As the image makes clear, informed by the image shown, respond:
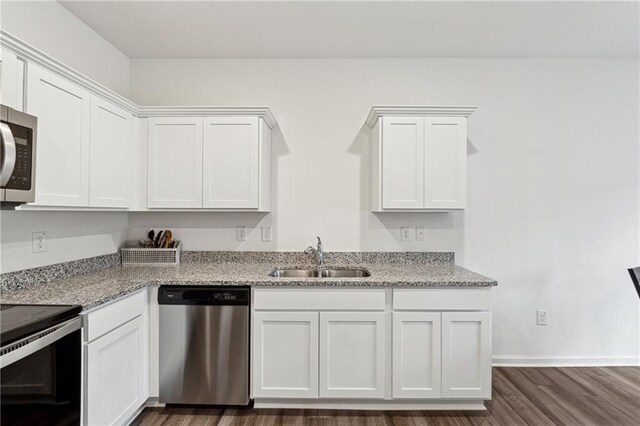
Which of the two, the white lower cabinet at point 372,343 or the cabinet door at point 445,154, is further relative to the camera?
the cabinet door at point 445,154

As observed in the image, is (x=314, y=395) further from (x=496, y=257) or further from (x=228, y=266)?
(x=496, y=257)

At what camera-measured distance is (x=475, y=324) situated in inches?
88.9

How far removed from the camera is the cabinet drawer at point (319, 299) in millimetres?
2262

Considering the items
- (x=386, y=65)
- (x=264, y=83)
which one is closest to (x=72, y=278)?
(x=264, y=83)

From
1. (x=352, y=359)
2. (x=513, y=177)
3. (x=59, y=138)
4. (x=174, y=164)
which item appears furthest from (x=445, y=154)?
(x=59, y=138)

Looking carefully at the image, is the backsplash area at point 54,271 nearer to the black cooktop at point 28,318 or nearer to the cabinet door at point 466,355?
the black cooktop at point 28,318

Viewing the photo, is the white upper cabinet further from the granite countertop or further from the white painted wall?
the granite countertop

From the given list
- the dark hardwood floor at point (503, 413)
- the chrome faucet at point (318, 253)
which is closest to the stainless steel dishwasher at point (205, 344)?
the dark hardwood floor at point (503, 413)

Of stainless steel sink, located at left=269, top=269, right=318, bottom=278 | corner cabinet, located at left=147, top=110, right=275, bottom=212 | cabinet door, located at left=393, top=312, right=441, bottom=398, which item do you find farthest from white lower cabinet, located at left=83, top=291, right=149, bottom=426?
cabinet door, located at left=393, top=312, right=441, bottom=398

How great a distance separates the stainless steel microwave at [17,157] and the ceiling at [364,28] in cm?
120

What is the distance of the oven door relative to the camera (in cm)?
128

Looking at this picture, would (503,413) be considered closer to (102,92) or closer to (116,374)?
(116,374)

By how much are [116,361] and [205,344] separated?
499mm

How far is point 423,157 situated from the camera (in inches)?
102
